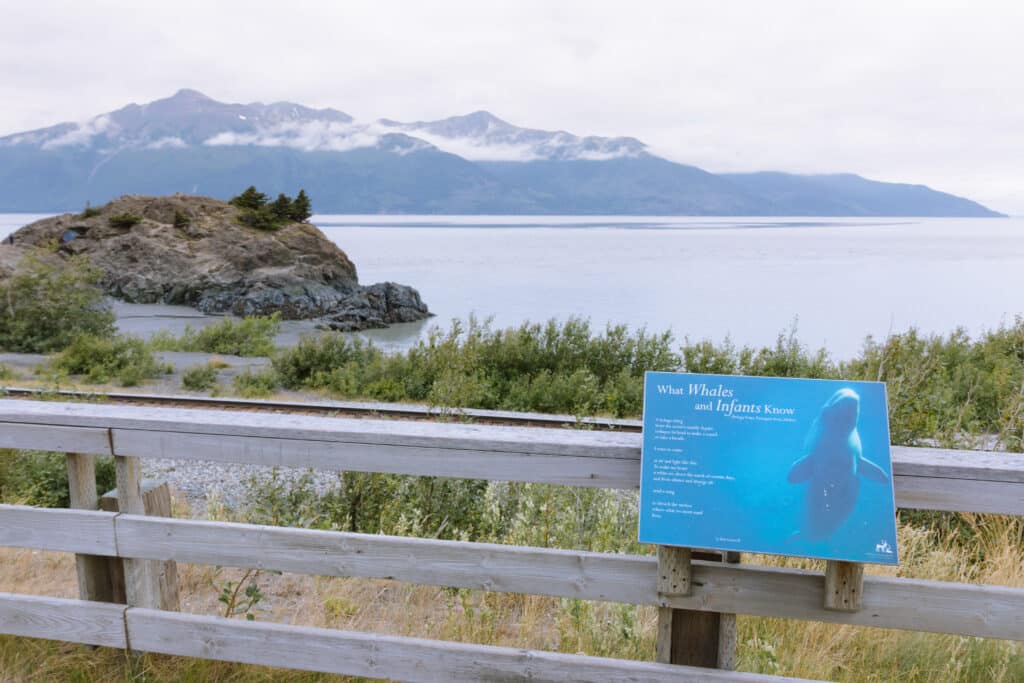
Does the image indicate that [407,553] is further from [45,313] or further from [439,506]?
[45,313]

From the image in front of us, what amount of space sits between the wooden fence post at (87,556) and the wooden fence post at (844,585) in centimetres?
255

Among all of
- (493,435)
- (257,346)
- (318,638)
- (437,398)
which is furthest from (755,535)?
(257,346)

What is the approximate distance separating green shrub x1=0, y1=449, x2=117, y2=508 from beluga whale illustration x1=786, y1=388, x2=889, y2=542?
531 centimetres

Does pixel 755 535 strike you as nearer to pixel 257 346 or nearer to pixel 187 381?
pixel 187 381

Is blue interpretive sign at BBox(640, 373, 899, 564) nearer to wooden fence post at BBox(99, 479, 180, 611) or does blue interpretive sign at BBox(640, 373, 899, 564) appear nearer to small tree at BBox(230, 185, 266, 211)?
wooden fence post at BBox(99, 479, 180, 611)

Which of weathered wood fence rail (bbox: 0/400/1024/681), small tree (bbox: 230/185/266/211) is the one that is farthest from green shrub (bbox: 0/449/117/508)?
small tree (bbox: 230/185/266/211)

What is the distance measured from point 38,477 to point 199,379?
9149mm

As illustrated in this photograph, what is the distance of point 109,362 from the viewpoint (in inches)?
658

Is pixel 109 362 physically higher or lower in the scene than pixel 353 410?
lower

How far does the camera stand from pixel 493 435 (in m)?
2.56

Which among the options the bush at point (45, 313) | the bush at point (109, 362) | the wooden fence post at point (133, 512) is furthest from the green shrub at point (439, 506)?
the bush at point (45, 313)

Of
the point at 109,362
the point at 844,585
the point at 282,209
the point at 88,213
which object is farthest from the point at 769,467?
the point at 88,213

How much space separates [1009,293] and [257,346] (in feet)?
190

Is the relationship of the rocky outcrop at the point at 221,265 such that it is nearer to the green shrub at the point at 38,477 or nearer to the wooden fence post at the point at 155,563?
the green shrub at the point at 38,477
